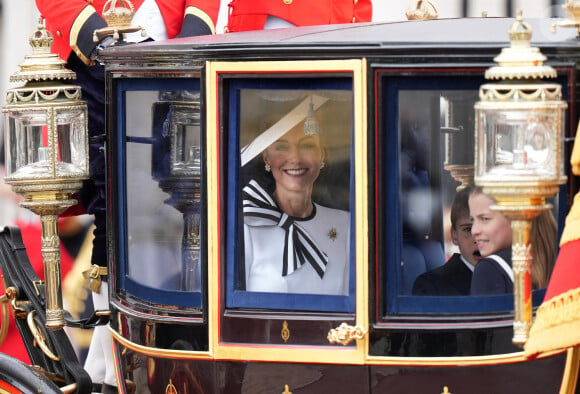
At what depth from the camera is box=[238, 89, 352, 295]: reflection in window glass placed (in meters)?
3.84

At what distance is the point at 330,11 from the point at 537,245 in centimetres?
185

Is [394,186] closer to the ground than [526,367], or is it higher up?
higher up

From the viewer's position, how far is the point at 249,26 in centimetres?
532

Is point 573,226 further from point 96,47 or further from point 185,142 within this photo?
point 96,47

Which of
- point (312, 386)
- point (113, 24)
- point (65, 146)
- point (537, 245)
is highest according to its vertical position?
point (113, 24)

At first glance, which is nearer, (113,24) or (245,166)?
(245,166)

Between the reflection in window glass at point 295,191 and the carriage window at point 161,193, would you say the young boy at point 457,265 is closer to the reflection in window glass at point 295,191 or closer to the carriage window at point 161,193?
the reflection in window glass at point 295,191

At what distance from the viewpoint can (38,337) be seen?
4.71 m

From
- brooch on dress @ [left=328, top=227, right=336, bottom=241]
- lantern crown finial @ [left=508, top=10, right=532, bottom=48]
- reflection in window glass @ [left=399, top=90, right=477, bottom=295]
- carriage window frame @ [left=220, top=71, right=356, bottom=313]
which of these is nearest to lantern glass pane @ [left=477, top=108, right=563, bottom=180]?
lantern crown finial @ [left=508, top=10, right=532, bottom=48]

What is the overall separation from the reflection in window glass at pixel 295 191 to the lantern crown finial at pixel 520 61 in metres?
0.55

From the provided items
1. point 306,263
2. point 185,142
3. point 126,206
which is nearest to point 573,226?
point 306,263

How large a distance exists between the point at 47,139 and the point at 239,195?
0.65 meters

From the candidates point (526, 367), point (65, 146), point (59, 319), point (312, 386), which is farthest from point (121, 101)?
point (526, 367)

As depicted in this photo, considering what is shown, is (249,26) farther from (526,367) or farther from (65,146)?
(526,367)
